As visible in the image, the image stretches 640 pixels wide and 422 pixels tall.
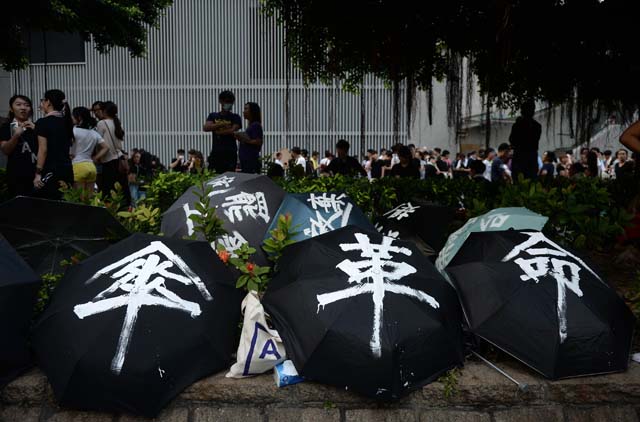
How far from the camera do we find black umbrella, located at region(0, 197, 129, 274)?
4.12 metres

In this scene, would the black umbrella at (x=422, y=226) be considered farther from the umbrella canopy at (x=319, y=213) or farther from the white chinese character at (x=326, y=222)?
the white chinese character at (x=326, y=222)

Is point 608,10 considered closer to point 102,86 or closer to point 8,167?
point 8,167

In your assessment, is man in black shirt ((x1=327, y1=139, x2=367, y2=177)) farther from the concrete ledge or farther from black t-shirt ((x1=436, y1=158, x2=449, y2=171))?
black t-shirt ((x1=436, y1=158, x2=449, y2=171))

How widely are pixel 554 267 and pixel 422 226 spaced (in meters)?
1.85

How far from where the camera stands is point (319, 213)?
15.2ft

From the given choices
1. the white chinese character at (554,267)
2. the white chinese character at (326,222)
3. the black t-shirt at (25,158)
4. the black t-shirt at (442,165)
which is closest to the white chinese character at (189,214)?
the white chinese character at (326,222)

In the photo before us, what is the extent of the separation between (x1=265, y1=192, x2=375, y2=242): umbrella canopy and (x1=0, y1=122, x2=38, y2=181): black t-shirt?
354cm

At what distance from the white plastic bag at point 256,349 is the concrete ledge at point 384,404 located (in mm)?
62

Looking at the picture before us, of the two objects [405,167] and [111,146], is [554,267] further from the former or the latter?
[111,146]

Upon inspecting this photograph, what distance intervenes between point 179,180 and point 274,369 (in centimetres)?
359

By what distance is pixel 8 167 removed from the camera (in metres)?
6.86

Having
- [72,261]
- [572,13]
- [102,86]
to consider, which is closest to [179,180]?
[72,261]

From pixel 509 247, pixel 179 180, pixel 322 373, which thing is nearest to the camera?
pixel 322 373

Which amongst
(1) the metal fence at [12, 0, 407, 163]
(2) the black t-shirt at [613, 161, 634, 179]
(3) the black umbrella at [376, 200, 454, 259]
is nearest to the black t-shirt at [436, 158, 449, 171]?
(1) the metal fence at [12, 0, 407, 163]
